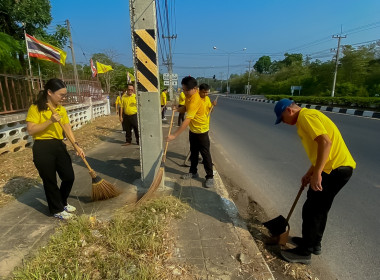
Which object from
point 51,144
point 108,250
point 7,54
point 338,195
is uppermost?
point 7,54

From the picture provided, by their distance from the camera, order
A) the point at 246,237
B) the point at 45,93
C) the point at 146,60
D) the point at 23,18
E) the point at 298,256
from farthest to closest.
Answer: the point at 23,18, the point at 146,60, the point at 45,93, the point at 246,237, the point at 298,256

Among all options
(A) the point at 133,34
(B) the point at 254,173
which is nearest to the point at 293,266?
(B) the point at 254,173

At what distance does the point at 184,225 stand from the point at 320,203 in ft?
4.55

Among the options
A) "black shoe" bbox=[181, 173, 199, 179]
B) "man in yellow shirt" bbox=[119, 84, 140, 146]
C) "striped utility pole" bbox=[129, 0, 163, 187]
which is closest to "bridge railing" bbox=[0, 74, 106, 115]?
"man in yellow shirt" bbox=[119, 84, 140, 146]

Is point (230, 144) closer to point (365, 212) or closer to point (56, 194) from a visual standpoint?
point (365, 212)

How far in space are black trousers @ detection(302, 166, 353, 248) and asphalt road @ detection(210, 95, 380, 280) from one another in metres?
0.31

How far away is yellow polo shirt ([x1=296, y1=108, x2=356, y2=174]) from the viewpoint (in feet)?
6.83

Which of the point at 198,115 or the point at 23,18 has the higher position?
the point at 23,18

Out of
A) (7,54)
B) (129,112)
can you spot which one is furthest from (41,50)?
(129,112)

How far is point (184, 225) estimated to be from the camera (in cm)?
285

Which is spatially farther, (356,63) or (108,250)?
(356,63)

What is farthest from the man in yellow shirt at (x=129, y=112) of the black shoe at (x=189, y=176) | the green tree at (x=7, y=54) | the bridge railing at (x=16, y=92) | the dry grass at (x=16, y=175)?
the green tree at (x=7, y=54)

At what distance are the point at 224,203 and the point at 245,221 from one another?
37 centimetres

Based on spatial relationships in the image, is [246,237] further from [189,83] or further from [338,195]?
[189,83]
